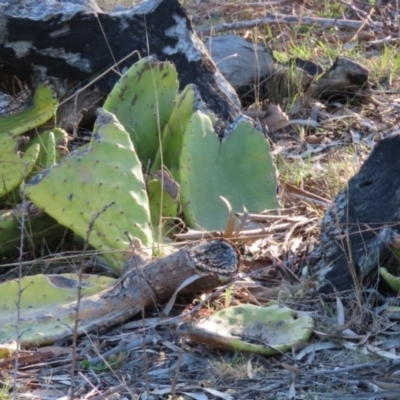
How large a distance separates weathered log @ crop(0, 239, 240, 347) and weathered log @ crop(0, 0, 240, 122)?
1430 millimetres

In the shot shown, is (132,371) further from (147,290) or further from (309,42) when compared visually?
(309,42)

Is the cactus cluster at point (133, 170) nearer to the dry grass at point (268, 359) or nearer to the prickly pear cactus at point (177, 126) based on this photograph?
the prickly pear cactus at point (177, 126)

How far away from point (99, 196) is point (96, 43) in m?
1.16

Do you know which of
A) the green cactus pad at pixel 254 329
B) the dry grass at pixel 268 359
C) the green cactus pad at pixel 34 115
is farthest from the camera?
the green cactus pad at pixel 34 115

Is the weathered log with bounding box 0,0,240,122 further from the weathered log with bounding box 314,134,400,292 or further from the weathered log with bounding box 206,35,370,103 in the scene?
the weathered log with bounding box 314,134,400,292

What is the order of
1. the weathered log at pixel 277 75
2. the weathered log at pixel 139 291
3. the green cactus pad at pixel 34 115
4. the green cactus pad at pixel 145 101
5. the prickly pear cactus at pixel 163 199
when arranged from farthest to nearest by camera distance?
the weathered log at pixel 277 75 → the green cactus pad at pixel 34 115 → the green cactus pad at pixel 145 101 → the prickly pear cactus at pixel 163 199 → the weathered log at pixel 139 291

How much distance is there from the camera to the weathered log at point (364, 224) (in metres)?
2.72

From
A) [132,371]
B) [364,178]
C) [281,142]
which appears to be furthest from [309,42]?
[132,371]

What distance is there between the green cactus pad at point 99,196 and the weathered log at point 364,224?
2.13 ft

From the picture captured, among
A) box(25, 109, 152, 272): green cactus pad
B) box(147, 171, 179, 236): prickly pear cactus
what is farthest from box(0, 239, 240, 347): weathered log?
Result: box(147, 171, 179, 236): prickly pear cactus

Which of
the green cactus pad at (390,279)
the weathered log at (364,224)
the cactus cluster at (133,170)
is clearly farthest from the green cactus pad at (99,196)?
the green cactus pad at (390,279)

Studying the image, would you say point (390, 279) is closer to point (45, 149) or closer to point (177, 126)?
point (177, 126)

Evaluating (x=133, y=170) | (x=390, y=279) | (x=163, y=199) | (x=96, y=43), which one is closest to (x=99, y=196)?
(x=133, y=170)

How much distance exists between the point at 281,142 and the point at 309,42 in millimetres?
1544
